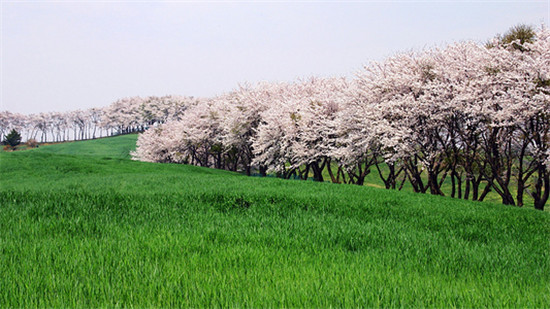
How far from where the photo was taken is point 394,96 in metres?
23.1

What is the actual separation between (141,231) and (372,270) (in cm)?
366

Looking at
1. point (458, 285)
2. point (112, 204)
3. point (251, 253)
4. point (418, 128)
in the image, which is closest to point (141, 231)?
point (251, 253)

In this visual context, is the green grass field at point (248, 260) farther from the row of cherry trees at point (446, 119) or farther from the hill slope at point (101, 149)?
the hill slope at point (101, 149)

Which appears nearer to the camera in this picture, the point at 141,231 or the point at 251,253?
the point at 251,253

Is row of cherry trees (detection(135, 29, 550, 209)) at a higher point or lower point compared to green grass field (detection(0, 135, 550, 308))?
higher

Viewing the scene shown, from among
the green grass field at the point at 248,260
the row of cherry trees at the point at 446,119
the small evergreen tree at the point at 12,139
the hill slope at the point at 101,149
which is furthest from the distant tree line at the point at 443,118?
the small evergreen tree at the point at 12,139

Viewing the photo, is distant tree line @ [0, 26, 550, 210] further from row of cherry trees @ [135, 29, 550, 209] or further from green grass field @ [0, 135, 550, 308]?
green grass field @ [0, 135, 550, 308]

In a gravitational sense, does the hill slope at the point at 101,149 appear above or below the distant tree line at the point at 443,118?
below

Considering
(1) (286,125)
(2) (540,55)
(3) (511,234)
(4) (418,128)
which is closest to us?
(3) (511,234)

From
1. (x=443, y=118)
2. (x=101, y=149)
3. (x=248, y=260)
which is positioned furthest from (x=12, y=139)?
(x=248, y=260)

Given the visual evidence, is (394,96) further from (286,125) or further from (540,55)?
(286,125)

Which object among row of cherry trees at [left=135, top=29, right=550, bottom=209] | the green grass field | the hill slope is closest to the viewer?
the green grass field

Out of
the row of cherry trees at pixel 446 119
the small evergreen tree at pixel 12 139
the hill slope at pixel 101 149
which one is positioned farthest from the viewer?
the small evergreen tree at pixel 12 139

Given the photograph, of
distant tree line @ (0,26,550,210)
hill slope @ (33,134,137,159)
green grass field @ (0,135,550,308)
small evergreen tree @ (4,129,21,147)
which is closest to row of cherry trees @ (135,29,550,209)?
distant tree line @ (0,26,550,210)
